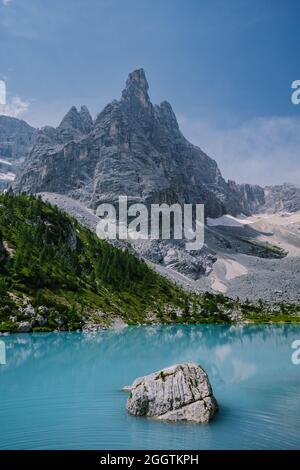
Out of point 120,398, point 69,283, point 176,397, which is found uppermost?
point 69,283

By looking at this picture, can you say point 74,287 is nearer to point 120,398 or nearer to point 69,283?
point 69,283

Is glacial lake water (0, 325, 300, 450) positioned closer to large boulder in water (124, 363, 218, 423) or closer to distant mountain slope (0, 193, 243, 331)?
large boulder in water (124, 363, 218, 423)

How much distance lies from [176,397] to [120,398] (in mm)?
5903

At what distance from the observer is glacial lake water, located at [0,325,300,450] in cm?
2011

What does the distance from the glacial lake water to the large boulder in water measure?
74 centimetres

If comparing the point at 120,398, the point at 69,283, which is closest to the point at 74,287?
the point at 69,283

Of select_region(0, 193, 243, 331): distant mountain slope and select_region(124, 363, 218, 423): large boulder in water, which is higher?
select_region(0, 193, 243, 331): distant mountain slope

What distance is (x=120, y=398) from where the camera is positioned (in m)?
28.4

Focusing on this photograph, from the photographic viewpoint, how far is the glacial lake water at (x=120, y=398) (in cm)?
2011

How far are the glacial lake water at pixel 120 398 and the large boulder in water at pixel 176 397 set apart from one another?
2.43 ft

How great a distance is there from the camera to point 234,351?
2403 inches

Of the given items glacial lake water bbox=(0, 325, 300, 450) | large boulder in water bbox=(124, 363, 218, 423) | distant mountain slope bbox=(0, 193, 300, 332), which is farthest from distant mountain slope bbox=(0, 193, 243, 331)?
large boulder in water bbox=(124, 363, 218, 423)

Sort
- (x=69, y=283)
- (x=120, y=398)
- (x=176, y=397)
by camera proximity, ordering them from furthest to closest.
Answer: (x=69, y=283) → (x=120, y=398) → (x=176, y=397)

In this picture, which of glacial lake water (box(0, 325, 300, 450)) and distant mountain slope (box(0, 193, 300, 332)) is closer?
glacial lake water (box(0, 325, 300, 450))
